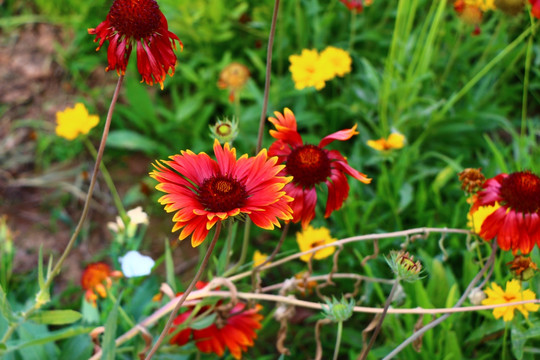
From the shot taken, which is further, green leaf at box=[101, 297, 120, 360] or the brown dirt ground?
the brown dirt ground

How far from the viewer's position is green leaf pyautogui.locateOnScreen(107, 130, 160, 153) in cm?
204

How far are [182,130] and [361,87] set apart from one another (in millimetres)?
697

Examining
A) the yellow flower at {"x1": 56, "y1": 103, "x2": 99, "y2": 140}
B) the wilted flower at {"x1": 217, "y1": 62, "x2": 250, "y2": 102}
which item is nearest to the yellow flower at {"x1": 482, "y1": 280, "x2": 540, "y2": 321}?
the wilted flower at {"x1": 217, "y1": 62, "x2": 250, "y2": 102}

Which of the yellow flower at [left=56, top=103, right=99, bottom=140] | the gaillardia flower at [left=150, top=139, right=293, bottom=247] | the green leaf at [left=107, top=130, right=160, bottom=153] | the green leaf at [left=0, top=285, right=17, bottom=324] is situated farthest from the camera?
the green leaf at [left=107, top=130, right=160, bottom=153]

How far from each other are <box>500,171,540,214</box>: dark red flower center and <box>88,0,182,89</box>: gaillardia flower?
2.19ft

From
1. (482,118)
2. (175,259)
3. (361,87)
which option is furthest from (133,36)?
(482,118)

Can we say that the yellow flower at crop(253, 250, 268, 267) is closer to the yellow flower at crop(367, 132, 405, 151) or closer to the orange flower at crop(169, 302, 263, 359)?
the orange flower at crop(169, 302, 263, 359)

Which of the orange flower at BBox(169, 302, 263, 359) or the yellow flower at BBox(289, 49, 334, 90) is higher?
the yellow flower at BBox(289, 49, 334, 90)

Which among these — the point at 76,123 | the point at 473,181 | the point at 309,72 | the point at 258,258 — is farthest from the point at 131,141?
the point at 473,181

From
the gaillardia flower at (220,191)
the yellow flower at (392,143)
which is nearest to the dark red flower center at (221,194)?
the gaillardia flower at (220,191)

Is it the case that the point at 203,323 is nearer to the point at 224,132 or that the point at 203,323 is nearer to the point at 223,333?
the point at 223,333

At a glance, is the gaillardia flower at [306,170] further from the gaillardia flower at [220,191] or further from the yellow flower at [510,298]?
the yellow flower at [510,298]

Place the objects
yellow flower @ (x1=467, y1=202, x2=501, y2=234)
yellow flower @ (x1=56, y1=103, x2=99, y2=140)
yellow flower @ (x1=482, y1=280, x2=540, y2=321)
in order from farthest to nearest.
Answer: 1. yellow flower @ (x1=56, y1=103, x2=99, y2=140)
2. yellow flower @ (x1=467, y1=202, x2=501, y2=234)
3. yellow flower @ (x1=482, y1=280, x2=540, y2=321)

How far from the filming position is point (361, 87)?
2.04 metres
